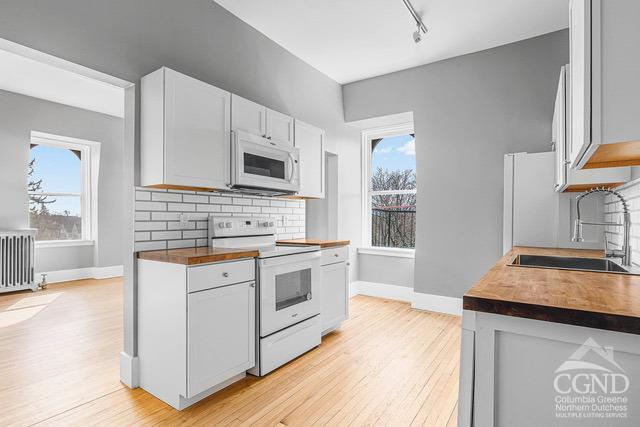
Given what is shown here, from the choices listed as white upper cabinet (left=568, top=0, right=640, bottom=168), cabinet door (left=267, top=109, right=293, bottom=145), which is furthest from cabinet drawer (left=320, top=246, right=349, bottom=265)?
white upper cabinet (left=568, top=0, right=640, bottom=168)

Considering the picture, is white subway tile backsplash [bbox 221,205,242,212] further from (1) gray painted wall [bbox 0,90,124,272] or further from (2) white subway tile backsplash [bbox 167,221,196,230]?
(1) gray painted wall [bbox 0,90,124,272]

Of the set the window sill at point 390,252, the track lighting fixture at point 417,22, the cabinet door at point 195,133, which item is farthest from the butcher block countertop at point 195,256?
the window sill at point 390,252

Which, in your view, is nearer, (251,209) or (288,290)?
(288,290)

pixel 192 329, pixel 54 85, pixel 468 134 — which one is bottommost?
pixel 192 329

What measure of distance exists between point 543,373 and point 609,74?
0.86m

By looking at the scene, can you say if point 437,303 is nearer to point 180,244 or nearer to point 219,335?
point 219,335

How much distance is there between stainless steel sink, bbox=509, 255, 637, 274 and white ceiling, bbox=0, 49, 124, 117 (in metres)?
4.22

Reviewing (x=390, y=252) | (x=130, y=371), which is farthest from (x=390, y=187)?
(x=130, y=371)

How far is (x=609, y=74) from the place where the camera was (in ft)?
3.03

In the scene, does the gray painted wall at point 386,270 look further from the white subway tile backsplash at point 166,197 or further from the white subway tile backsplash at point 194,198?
the white subway tile backsplash at point 166,197

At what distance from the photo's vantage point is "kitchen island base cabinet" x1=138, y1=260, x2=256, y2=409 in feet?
6.54

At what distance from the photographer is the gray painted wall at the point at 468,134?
3500 mm

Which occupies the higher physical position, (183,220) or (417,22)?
(417,22)

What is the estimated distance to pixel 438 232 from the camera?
13.4 ft
